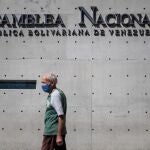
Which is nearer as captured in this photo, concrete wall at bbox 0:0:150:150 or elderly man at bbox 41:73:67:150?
elderly man at bbox 41:73:67:150

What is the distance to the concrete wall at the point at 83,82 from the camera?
39.9 feet

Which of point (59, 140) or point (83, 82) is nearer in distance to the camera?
point (59, 140)

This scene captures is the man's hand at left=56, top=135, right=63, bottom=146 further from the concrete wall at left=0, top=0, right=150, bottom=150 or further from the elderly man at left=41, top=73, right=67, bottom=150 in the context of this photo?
the concrete wall at left=0, top=0, right=150, bottom=150

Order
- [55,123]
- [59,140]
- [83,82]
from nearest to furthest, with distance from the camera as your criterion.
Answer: [59,140]
[55,123]
[83,82]

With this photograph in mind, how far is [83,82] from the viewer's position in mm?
12297

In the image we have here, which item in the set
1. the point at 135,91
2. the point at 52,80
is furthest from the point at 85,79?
the point at 52,80

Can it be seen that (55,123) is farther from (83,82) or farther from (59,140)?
(83,82)

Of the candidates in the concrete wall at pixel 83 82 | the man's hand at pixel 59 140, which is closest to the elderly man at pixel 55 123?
the man's hand at pixel 59 140

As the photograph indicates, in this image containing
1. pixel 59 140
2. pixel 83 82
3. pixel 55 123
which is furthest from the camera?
pixel 83 82

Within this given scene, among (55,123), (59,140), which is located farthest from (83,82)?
(59,140)

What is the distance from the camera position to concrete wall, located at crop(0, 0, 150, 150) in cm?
1216

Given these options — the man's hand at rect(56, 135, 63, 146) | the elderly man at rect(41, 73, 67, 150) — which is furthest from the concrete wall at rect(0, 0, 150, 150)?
the man's hand at rect(56, 135, 63, 146)

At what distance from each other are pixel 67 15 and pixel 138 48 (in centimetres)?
168

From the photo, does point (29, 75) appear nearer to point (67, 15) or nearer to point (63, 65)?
point (63, 65)
